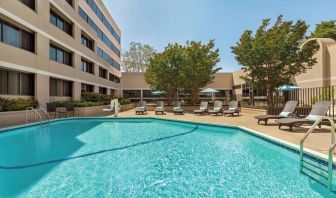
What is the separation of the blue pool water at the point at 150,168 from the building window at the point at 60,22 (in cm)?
1407

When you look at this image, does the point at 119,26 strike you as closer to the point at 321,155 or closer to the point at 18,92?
the point at 18,92

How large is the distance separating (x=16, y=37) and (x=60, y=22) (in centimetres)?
715

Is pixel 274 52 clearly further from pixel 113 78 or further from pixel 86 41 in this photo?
pixel 113 78

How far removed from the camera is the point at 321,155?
5270 millimetres

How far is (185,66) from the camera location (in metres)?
22.2

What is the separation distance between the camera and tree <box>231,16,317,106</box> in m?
15.2

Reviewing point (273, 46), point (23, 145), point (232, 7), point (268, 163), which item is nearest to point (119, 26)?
point (232, 7)

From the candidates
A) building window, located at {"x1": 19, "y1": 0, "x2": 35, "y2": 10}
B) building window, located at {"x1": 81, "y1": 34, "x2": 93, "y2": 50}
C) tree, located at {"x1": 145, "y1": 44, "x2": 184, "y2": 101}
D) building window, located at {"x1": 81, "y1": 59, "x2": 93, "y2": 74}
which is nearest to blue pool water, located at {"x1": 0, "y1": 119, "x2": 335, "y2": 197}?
building window, located at {"x1": 19, "y1": 0, "x2": 35, "y2": 10}

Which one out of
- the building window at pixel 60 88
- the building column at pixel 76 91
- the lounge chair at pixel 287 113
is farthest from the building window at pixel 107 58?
the lounge chair at pixel 287 113

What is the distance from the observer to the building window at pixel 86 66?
26.6m

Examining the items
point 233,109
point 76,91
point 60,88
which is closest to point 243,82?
point 233,109

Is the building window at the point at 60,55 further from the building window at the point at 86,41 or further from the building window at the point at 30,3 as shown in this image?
the building window at the point at 86,41

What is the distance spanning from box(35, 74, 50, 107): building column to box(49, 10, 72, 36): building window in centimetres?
590

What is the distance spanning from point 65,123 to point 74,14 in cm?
1341
